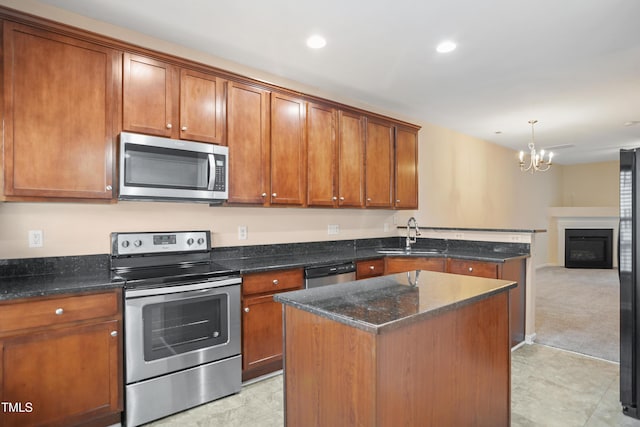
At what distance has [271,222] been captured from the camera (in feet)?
11.7

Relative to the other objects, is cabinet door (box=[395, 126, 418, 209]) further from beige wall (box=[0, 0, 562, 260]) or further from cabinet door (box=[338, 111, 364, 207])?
cabinet door (box=[338, 111, 364, 207])

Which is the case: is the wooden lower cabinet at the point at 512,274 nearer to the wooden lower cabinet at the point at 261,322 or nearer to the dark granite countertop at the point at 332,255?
the dark granite countertop at the point at 332,255

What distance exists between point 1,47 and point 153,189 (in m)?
1.10

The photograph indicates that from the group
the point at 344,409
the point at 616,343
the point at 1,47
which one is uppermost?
the point at 1,47

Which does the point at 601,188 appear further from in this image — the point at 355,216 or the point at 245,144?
the point at 245,144

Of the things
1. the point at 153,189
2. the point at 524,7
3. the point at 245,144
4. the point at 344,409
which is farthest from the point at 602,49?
the point at 153,189

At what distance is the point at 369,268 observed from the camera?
12.1 ft

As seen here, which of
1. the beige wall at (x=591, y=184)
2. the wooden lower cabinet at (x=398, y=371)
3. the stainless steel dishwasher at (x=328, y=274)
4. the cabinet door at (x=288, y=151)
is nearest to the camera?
the wooden lower cabinet at (x=398, y=371)

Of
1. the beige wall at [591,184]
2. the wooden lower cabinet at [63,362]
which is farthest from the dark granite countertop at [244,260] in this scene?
the beige wall at [591,184]

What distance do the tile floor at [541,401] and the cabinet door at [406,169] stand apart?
2.01 meters

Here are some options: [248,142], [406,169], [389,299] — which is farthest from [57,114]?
[406,169]

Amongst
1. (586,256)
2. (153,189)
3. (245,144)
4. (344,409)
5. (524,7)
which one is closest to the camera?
(344,409)

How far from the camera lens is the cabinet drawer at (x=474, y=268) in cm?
Result: 335

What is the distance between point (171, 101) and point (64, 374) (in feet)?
6.02
